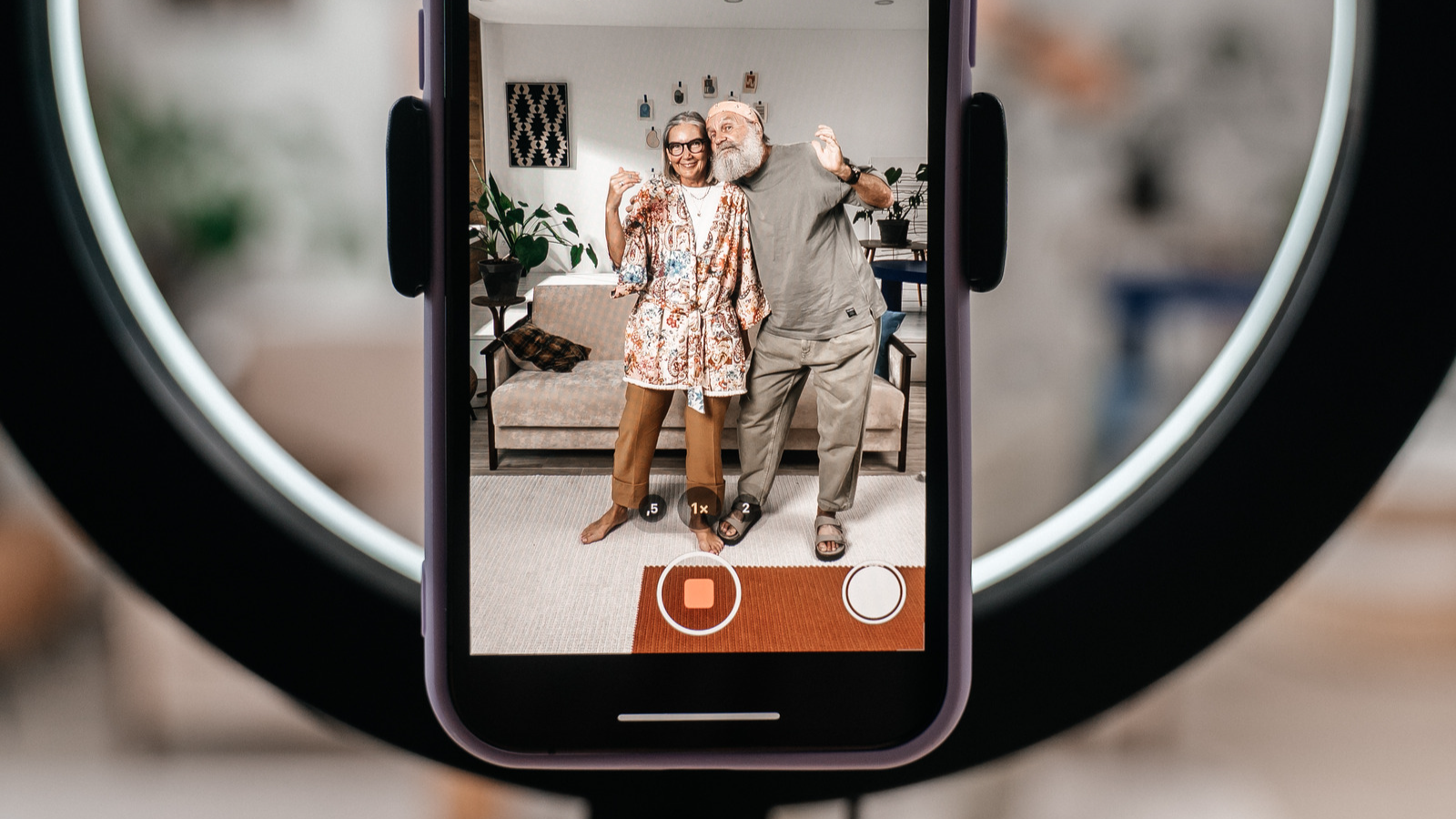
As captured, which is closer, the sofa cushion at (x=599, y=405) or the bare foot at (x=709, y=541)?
the sofa cushion at (x=599, y=405)

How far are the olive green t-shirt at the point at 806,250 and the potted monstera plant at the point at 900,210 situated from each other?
0.08 ft

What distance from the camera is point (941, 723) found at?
0.60 metres

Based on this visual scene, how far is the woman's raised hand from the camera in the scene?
0.60 meters

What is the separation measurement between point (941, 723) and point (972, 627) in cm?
10

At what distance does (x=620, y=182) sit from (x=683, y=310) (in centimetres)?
11

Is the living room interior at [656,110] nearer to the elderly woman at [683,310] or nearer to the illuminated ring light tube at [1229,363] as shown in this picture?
the elderly woman at [683,310]

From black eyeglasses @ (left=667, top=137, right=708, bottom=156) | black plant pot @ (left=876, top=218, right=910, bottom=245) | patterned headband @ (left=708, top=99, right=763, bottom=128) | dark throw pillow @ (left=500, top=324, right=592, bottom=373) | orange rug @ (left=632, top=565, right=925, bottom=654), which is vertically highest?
patterned headband @ (left=708, top=99, right=763, bottom=128)

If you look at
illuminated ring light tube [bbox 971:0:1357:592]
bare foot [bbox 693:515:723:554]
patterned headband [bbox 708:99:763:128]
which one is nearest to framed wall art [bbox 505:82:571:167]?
patterned headband [bbox 708:99:763:128]

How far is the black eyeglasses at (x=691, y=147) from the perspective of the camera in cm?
60

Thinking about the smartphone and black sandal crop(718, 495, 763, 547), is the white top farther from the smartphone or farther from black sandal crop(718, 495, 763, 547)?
black sandal crop(718, 495, 763, 547)

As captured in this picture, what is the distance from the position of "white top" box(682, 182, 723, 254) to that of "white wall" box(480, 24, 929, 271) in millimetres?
55

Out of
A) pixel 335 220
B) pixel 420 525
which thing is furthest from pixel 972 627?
pixel 335 220

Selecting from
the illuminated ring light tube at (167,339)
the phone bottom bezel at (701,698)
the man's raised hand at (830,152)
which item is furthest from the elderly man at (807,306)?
the illuminated ring light tube at (167,339)

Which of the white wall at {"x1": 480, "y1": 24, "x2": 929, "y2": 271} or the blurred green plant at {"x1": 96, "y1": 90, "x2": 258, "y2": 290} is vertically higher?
the white wall at {"x1": 480, "y1": 24, "x2": 929, "y2": 271}
